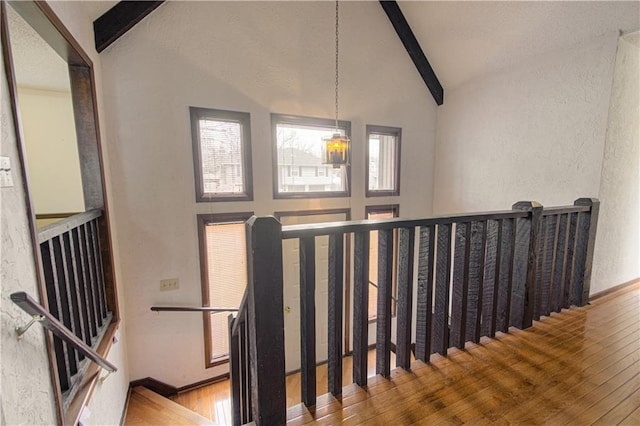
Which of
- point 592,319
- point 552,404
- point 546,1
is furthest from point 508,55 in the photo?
point 552,404

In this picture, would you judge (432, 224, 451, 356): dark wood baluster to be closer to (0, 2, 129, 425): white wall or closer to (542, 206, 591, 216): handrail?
(542, 206, 591, 216): handrail

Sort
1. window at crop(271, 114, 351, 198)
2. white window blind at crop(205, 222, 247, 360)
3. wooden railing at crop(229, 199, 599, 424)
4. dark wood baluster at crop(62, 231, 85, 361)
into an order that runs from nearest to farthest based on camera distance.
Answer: wooden railing at crop(229, 199, 599, 424) < dark wood baluster at crop(62, 231, 85, 361) < white window blind at crop(205, 222, 247, 360) < window at crop(271, 114, 351, 198)

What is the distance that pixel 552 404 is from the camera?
4.17 ft

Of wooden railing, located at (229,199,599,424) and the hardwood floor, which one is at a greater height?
wooden railing, located at (229,199,599,424)

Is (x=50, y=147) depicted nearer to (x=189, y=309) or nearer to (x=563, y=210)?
(x=189, y=309)

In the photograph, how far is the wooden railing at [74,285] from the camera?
151cm

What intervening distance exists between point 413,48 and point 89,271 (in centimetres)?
476

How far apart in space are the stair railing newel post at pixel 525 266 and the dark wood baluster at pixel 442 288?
743 mm

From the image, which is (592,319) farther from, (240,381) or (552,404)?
(240,381)

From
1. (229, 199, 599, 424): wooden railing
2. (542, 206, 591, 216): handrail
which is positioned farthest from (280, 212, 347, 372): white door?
(542, 206, 591, 216): handrail

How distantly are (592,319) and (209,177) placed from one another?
3778mm

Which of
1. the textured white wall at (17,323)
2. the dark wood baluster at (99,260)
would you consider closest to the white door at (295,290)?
the dark wood baluster at (99,260)

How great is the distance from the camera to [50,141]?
3.25m

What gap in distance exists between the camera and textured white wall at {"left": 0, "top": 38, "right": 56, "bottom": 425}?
979 mm
